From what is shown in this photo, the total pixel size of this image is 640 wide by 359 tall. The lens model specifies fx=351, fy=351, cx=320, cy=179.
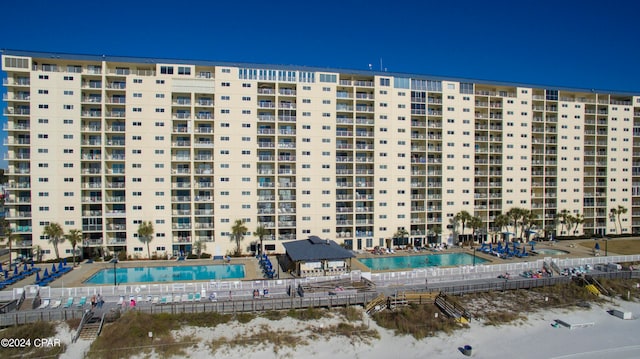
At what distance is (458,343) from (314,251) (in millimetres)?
18544

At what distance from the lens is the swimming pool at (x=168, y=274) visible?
40.4 metres

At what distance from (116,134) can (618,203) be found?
287ft

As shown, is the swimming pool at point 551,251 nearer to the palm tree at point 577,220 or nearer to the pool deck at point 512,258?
the pool deck at point 512,258

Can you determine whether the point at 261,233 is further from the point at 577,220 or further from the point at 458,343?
the point at 577,220

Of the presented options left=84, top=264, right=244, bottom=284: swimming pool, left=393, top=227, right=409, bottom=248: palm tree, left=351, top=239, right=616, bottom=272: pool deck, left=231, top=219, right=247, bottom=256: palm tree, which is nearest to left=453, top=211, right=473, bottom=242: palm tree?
left=351, top=239, right=616, bottom=272: pool deck

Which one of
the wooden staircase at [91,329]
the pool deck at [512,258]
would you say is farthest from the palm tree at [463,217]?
the wooden staircase at [91,329]

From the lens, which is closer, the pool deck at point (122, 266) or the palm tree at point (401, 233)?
the pool deck at point (122, 266)

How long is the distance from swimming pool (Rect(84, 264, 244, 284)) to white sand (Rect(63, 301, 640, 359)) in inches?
555

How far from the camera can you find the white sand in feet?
83.4

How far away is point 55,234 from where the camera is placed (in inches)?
1793

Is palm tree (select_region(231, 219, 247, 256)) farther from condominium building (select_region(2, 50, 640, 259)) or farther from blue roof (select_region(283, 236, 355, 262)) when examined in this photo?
blue roof (select_region(283, 236, 355, 262))

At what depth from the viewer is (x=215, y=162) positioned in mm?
49906

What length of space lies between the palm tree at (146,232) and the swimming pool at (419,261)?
29157 mm

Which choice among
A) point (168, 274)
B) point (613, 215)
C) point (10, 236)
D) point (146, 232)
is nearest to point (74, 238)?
point (10, 236)
